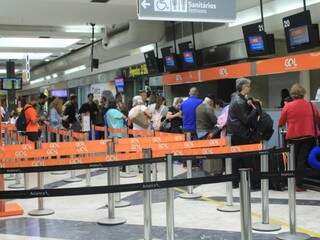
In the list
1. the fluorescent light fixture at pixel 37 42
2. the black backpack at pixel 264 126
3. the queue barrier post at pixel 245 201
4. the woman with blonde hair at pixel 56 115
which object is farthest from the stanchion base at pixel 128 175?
the fluorescent light fixture at pixel 37 42

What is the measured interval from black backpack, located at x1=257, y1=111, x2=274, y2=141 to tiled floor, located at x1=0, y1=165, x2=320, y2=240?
0.85 meters

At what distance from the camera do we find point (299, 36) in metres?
8.33

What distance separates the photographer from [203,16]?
693cm

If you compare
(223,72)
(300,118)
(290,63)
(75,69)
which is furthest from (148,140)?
(75,69)

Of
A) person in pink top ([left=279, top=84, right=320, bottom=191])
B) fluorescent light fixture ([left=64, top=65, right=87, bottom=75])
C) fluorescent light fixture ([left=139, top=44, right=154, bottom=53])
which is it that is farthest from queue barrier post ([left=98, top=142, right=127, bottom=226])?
fluorescent light fixture ([left=64, top=65, right=87, bottom=75])

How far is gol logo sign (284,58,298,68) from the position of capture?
847 cm

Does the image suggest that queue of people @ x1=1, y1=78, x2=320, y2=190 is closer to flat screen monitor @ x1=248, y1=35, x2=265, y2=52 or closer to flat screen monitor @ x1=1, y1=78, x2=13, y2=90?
flat screen monitor @ x1=248, y1=35, x2=265, y2=52

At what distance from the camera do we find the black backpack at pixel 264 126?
23.7ft

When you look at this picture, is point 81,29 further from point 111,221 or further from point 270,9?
point 111,221

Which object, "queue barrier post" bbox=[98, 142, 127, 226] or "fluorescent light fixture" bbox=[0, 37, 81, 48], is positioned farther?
"fluorescent light fixture" bbox=[0, 37, 81, 48]

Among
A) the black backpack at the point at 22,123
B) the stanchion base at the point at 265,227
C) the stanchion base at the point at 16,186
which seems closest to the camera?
the stanchion base at the point at 265,227

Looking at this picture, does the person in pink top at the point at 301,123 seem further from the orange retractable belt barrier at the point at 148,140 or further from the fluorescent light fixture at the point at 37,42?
the fluorescent light fixture at the point at 37,42

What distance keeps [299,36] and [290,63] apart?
1.62 ft

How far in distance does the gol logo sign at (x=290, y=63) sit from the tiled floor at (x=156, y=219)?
2441mm
